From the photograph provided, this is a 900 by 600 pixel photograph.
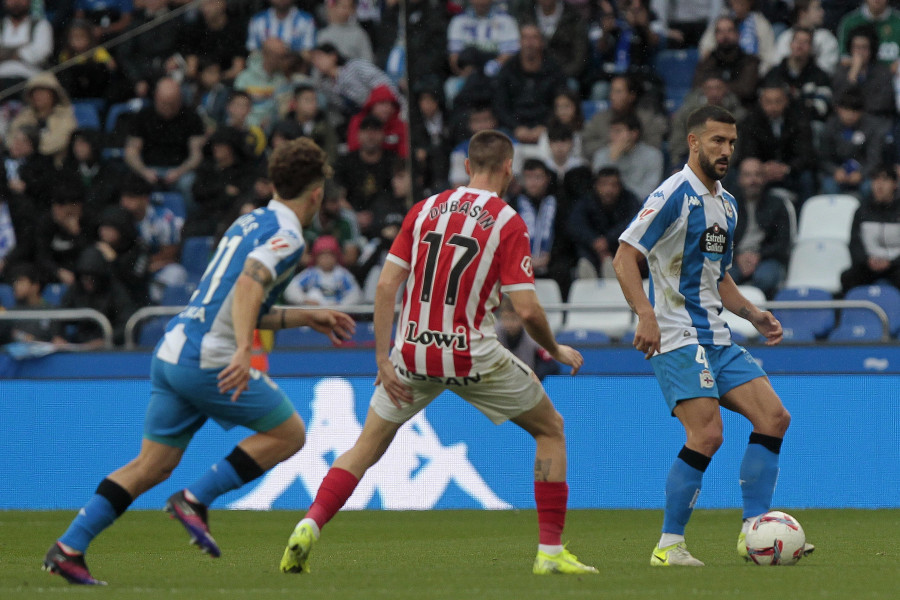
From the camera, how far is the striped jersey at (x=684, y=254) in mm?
6461

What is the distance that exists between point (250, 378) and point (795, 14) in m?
10.7

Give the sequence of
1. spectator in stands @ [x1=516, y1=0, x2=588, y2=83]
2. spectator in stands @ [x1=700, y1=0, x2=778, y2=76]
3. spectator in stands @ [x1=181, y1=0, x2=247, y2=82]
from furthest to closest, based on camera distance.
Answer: spectator in stands @ [x1=181, y1=0, x2=247, y2=82] < spectator in stands @ [x1=516, y1=0, x2=588, y2=83] < spectator in stands @ [x1=700, y1=0, x2=778, y2=76]

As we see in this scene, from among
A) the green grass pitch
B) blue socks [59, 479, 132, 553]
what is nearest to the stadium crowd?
the green grass pitch

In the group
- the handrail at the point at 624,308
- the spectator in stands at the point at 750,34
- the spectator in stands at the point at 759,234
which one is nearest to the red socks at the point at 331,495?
the handrail at the point at 624,308

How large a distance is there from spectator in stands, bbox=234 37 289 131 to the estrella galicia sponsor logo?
376 inches

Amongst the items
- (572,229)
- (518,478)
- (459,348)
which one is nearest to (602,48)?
(572,229)

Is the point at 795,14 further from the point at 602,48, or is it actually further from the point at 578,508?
the point at 578,508

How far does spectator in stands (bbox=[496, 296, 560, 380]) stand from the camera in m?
11.5

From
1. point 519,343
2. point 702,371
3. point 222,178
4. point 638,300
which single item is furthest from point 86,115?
point 702,371

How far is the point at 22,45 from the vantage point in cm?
1689

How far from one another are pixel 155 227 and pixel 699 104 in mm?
5877

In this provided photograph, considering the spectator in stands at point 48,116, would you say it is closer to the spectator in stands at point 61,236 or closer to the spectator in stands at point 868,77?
the spectator in stands at point 61,236

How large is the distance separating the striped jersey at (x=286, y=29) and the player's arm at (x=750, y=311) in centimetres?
989

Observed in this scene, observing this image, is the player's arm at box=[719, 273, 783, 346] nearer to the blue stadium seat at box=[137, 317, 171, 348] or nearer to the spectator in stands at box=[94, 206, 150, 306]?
the blue stadium seat at box=[137, 317, 171, 348]
